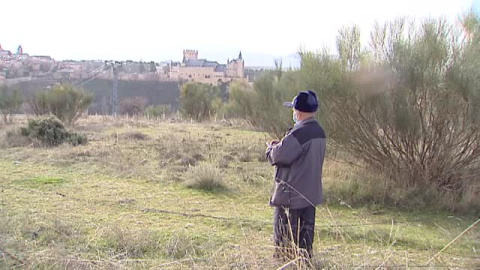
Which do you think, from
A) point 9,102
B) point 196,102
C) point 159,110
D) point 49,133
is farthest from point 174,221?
point 159,110

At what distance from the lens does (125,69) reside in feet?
132

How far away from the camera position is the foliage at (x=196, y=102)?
1031 inches

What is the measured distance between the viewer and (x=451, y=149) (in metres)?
6.86

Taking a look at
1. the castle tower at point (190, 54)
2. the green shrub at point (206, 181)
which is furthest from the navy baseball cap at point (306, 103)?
the castle tower at point (190, 54)

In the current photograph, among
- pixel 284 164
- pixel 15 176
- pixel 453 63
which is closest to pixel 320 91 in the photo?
pixel 453 63

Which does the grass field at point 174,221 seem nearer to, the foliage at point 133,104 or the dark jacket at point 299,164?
the dark jacket at point 299,164

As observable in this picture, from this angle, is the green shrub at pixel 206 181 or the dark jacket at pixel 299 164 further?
the green shrub at pixel 206 181

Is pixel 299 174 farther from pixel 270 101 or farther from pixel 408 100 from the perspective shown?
pixel 270 101

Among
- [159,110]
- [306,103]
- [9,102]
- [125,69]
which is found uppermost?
[125,69]

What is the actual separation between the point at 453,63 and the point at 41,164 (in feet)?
27.1

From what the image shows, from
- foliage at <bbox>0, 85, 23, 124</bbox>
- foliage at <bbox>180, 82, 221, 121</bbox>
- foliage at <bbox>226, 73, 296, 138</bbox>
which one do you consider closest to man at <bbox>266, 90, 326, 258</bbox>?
foliage at <bbox>226, 73, 296, 138</bbox>

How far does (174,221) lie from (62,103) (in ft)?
49.2

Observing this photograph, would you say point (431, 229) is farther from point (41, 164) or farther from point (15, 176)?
point (41, 164)

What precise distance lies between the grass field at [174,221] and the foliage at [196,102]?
49.8 ft
